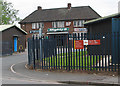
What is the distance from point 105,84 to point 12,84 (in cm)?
391

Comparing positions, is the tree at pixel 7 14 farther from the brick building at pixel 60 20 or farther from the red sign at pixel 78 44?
the red sign at pixel 78 44

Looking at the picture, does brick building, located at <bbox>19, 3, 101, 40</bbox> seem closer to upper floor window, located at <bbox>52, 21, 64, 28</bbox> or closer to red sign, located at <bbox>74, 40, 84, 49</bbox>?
upper floor window, located at <bbox>52, 21, 64, 28</bbox>

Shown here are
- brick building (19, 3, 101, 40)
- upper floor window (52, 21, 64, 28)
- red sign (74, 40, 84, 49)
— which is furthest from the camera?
upper floor window (52, 21, 64, 28)

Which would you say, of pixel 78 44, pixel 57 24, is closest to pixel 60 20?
pixel 57 24

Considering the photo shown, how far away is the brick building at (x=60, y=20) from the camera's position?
41.8 metres

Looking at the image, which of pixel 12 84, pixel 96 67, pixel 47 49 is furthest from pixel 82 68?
pixel 12 84

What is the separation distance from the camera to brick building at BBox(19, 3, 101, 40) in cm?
4184

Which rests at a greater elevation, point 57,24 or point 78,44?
point 57,24

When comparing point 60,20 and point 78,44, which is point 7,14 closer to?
point 60,20

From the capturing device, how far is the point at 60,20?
42.7 m

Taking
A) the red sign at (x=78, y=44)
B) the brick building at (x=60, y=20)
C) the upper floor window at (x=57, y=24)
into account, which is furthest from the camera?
the upper floor window at (x=57, y=24)

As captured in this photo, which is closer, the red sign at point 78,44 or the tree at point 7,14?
the red sign at point 78,44

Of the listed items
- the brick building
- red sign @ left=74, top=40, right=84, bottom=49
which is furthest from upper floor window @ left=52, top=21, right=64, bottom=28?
red sign @ left=74, top=40, right=84, bottom=49

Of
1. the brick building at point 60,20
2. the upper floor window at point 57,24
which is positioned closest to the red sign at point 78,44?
the brick building at point 60,20
